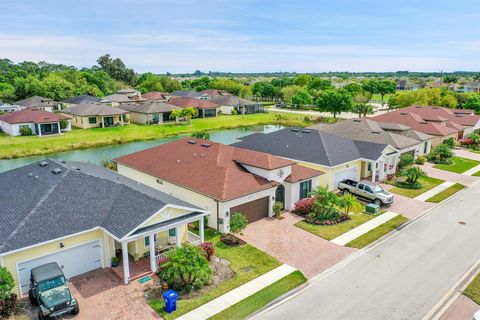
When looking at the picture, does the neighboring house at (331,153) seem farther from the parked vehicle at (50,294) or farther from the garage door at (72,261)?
the parked vehicle at (50,294)

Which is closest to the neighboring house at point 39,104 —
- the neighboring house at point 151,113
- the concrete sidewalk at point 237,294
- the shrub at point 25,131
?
the neighboring house at point 151,113

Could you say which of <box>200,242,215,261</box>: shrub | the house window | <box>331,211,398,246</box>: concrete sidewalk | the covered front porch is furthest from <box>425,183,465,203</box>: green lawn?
the covered front porch

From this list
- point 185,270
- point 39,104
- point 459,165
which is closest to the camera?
point 185,270

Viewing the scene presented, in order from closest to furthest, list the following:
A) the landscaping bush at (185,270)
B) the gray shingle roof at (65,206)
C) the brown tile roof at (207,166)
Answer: the landscaping bush at (185,270)
the gray shingle roof at (65,206)
the brown tile roof at (207,166)

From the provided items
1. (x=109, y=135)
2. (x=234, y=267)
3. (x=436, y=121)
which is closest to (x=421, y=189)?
(x=234, y=267)

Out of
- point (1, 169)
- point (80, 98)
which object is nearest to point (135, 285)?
point (1, 169)

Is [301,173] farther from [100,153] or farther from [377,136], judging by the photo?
[100,153]
